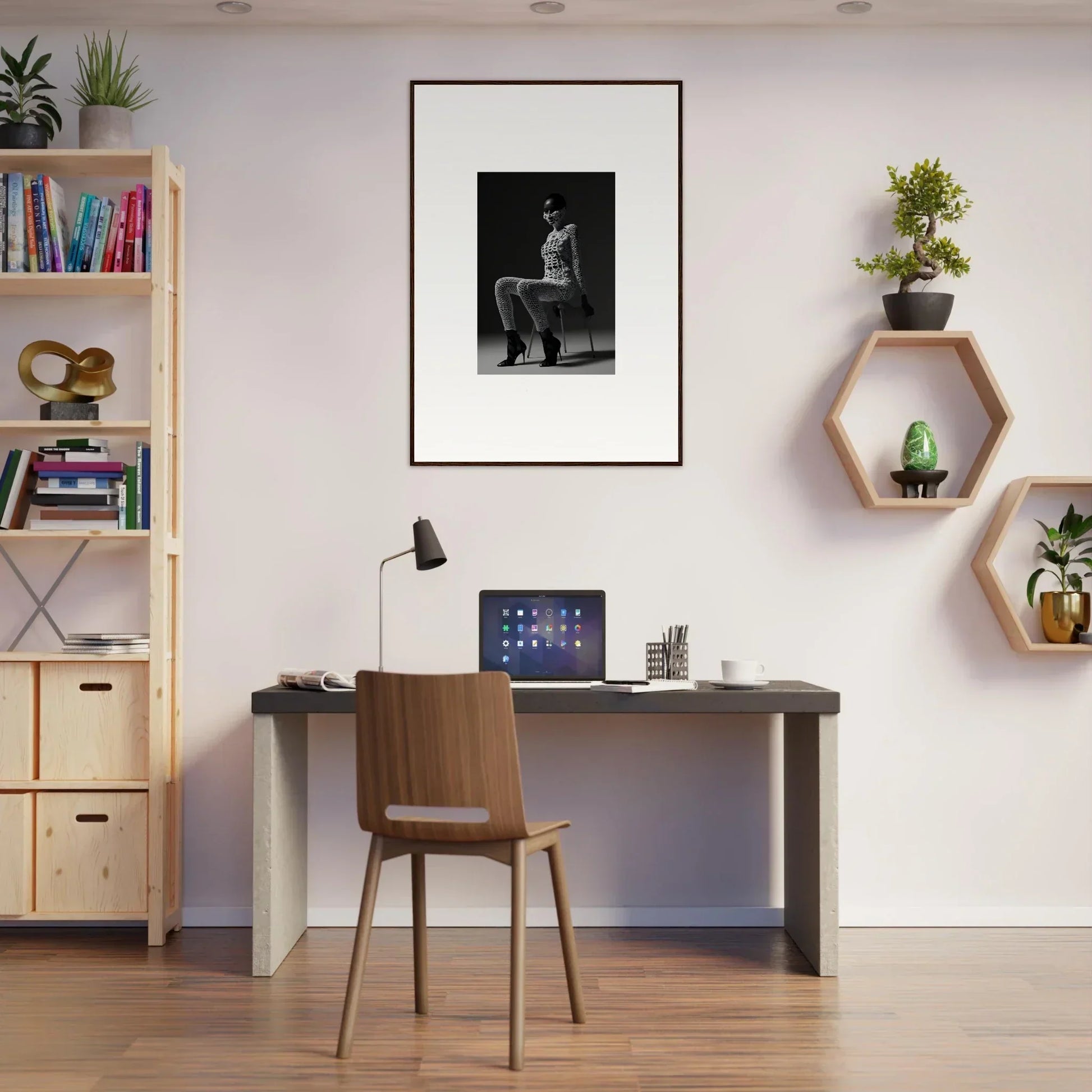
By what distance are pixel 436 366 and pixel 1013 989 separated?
2440mm

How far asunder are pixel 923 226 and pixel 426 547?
1.85 m

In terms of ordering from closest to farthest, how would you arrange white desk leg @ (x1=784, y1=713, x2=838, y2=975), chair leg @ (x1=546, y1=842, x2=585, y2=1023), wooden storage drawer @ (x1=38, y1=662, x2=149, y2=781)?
chair leg @ (x1=546, y1=842, x2=585, y2=1023) < white desk leg @ (x1=784, y1=713, x2=838, y2=975) < wooden storage drawer @ (x1=38, y1=662, x2=149, y2=781)

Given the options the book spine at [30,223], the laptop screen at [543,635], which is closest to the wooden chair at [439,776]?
the laptop screen at [543,635]

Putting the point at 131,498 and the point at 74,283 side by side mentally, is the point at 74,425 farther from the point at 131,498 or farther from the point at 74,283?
the point at 74,283

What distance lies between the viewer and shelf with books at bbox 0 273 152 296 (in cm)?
348

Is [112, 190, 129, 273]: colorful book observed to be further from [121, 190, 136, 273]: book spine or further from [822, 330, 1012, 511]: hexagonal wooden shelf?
[822, 330, 1012, 511]: hexagonal wooden shelf

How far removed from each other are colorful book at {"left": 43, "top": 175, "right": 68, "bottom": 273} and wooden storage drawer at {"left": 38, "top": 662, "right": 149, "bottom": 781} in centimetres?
121

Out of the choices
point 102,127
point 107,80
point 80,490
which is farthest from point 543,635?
point 107,80

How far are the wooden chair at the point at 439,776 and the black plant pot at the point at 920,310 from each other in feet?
6.19

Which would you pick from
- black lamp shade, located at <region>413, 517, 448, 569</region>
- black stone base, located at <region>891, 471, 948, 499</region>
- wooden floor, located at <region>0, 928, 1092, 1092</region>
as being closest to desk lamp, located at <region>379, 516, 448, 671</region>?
black lamp shade, located at <region>413, 517, 448, 569</region>

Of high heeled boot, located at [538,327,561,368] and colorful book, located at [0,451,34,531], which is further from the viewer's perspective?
high heeled boot, located at [538,327,561,368]

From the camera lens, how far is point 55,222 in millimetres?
3541

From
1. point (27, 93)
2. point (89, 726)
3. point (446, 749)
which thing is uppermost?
point (27, 93)

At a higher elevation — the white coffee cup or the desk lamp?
the desk lamp
